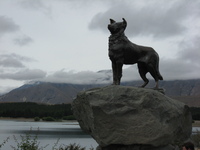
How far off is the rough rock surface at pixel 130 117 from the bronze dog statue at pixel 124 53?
1129 mm

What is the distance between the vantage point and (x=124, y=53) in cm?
1077

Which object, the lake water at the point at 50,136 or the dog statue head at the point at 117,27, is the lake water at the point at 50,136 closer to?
the lake water at the point at 50,136

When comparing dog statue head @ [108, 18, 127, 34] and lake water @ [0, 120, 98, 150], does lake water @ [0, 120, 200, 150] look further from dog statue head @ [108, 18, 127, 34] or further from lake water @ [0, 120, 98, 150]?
dog statue head @ [108, 18, 127, 34]

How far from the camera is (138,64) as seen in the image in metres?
11.5

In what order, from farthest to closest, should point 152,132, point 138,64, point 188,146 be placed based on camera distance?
1. point 188,146
2. point 138,64
3. point 152,132

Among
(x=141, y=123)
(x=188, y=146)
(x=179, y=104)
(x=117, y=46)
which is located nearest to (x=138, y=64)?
(x=117, y=46)

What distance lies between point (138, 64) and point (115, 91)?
2.13m

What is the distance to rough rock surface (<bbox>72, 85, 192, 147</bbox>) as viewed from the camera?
945cm

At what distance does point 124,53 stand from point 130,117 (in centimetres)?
238

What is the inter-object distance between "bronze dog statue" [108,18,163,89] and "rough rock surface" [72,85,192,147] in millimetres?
1129

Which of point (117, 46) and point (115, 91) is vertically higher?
point (117, 46)

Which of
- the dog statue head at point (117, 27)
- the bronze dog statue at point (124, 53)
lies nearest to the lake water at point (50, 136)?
the bronze dog statue at point (124, 53)

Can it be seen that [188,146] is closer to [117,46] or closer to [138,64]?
[138,64]

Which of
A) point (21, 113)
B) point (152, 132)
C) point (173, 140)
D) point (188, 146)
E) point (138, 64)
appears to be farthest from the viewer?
point (21, 113)
